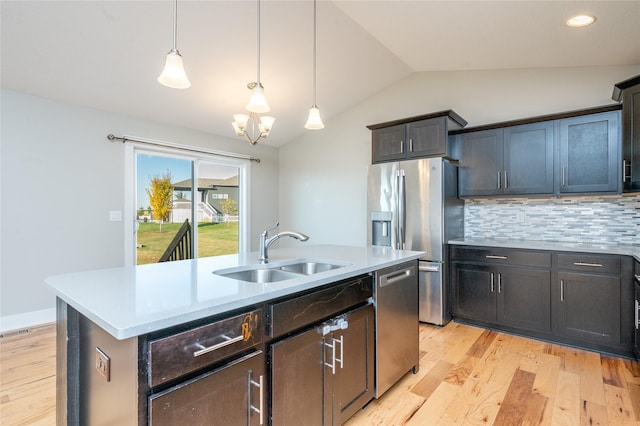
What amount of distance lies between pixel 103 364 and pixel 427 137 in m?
3.45

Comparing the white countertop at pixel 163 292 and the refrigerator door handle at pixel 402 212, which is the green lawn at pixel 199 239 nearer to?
the white countertop at pixel 163 292

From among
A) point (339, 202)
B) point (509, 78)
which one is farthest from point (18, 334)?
point (509, 78)

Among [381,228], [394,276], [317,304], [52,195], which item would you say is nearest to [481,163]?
[381,228]

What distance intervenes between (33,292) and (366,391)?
3508 millimetres

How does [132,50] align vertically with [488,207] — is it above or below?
above

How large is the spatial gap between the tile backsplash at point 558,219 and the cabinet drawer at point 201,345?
11.0ft

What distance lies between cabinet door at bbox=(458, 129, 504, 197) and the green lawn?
3.45 meters

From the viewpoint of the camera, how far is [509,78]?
3643 mm

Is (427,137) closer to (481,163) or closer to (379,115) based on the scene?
(481,163)

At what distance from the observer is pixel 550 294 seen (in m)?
2.92

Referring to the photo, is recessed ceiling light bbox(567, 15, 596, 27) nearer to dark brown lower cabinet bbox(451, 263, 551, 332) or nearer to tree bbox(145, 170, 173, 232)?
dark brown lower cabinet bbox(451, 263, 551, 332)

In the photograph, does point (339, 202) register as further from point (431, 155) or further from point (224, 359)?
point (224, 359)

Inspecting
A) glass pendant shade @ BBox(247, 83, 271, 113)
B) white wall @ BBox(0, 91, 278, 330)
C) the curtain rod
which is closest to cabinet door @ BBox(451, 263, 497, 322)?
glass pendant shade @ BBox(247, 83, 271, 113)

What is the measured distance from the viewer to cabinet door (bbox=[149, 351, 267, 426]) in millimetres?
999
